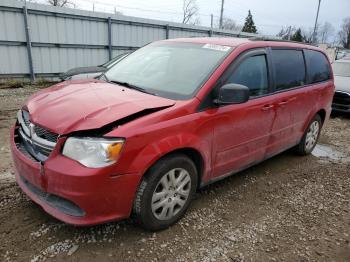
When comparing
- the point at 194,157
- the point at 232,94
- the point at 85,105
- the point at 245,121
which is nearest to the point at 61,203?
the point at 85,105

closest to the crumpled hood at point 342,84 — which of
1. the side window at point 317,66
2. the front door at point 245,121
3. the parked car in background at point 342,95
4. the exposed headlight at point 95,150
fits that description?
the parked car in background at point 342,95

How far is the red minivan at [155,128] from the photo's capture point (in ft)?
8.36

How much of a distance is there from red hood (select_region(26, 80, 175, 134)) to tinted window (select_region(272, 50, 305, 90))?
1.79 meters

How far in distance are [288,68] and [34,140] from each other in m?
3.23

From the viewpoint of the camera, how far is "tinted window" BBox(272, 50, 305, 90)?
4.17 metres

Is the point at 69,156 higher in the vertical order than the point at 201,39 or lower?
lower

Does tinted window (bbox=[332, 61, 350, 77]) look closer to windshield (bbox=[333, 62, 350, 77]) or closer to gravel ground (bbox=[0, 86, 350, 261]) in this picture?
windshield (bbox=[333, 62, 350, 77])

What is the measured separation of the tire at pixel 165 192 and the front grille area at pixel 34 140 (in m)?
0.80

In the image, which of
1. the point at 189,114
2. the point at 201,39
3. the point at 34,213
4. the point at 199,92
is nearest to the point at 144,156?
the point at 189,114

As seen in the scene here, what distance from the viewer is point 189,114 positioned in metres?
3.01

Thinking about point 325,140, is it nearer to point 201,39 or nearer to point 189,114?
point 201,39

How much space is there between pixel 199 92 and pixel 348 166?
3.37 metres

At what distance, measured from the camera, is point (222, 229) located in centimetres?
322

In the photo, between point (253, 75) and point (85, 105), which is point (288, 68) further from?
point (85, 105)
